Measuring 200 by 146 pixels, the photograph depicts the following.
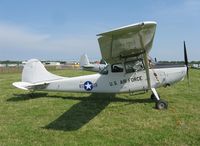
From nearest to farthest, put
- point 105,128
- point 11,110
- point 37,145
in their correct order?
point 37,145, point 105,128, point 11,110

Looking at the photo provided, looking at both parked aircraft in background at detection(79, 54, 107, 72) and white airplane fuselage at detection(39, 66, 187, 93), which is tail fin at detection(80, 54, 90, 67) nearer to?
parked aircraft in background at detection(79, 54, 107, 72)

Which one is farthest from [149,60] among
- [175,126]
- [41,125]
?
[41,125]

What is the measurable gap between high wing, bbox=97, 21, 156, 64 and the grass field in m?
1.90

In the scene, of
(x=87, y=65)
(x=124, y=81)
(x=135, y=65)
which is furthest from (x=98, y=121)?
(x=87, y=65)

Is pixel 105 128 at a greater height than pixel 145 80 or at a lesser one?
lesser

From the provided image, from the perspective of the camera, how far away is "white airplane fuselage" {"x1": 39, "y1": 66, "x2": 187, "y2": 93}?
432 inches

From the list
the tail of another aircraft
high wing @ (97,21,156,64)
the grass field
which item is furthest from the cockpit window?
the tail of another aircraft

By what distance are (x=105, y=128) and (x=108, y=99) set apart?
444cm

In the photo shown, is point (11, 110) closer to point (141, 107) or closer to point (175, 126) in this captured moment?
point (141, 107)

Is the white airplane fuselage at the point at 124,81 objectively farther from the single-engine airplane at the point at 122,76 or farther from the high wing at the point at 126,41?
the high wing at the point at 126,41

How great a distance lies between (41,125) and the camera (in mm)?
7922

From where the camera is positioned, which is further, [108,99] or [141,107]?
[108,99]

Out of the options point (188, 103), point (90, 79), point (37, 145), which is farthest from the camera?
point (90, 79)

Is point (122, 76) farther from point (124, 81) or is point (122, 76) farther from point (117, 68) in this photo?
point (117, 68)
